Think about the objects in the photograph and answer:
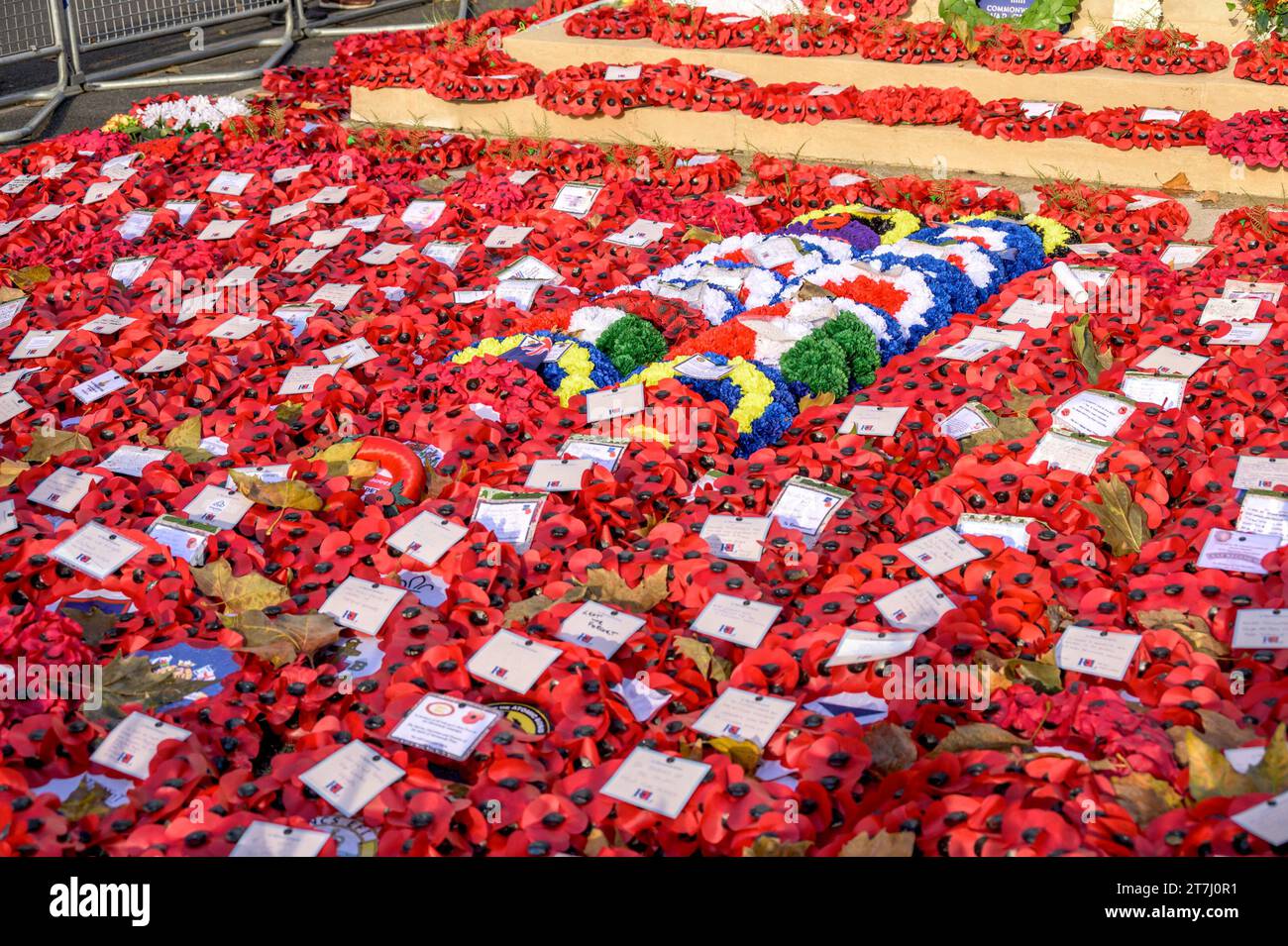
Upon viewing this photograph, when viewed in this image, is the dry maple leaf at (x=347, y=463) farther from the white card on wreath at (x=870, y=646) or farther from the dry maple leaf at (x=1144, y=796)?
the dry maple leaf at (x=1144, y=796)

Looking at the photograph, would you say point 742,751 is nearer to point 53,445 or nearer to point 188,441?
point 188,441

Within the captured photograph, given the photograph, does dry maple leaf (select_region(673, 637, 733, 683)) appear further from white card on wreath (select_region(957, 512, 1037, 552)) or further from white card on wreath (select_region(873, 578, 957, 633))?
white card on wreath (select_region(957, 512, 1037, 552))

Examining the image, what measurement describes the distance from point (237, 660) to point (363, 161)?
473 cm

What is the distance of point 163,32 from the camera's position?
10.6 meters

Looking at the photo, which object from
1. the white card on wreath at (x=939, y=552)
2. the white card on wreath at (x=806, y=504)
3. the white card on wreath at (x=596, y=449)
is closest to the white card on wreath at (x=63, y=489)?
the white card on wreath at (x=596, y=449)

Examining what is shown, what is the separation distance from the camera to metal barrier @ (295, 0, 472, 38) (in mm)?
11125

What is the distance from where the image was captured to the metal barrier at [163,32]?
9.91 meters

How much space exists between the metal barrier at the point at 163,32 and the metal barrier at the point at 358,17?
156mm

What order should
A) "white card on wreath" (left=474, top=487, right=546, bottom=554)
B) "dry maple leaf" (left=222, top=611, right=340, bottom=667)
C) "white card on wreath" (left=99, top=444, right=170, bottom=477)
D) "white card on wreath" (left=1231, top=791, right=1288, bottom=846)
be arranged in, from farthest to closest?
"white card on wreath" (left=99, top=444, right=170, bottom=477) < "white card on wreath" (left=474, top=487, right=546, bottom=554) < "dry maple leaf" (left=222, top=611, right=340, bottom=667) < "white card on wreath" (left=1231, top=791, right=1288, bottom=846)

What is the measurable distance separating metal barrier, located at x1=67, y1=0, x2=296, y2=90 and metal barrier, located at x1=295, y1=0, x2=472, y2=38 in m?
0.16

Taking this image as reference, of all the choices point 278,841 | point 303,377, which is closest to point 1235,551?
point 278,841

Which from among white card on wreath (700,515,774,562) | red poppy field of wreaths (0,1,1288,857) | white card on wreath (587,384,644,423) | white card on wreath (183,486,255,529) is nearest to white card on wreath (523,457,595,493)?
red poppy field of wreaths (0,1,1288,857)

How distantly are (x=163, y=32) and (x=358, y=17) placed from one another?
6.06ft

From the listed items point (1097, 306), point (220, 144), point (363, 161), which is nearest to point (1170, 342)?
point (1097, 306)
